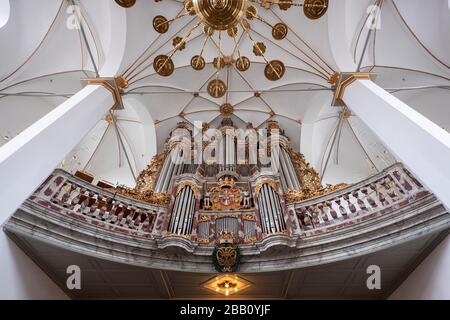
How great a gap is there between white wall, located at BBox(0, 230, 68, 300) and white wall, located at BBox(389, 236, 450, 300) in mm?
7115

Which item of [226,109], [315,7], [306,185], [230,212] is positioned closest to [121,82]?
[230,212]

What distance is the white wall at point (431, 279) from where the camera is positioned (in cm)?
594

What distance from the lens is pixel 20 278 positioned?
6.36 meters

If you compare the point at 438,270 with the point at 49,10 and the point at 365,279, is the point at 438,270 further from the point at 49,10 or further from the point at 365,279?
the point at 49,10

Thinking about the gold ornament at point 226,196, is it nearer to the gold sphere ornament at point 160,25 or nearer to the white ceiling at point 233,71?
the white ceiling at point 233,71

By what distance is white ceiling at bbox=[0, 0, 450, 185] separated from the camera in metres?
11.4

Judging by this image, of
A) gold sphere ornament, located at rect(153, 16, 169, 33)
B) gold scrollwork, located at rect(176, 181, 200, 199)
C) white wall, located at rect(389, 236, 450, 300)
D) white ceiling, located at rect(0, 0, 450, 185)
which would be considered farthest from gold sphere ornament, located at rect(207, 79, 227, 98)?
white wall, located at rect(389, 236, 450, 300)

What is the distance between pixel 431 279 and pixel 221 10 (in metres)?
6.37

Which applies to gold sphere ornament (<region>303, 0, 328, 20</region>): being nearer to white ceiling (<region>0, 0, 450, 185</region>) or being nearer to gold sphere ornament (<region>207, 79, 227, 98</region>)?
gold sphere ornament (<region>207, 79, 227, 98</region>)

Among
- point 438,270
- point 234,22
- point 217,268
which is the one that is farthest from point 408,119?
point 217,268

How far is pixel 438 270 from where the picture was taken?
628 centimetres

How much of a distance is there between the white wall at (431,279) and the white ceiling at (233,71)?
6.30 m

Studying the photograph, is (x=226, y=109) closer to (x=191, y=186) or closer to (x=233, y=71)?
(x=233, y=71)

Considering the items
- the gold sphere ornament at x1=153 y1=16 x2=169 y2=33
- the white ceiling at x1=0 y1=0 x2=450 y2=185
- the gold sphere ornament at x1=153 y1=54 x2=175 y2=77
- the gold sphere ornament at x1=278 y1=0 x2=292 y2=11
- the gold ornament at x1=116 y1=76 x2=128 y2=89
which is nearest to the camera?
the gold sphere ornament at x1=278 y1=0 x2=292 y2=11
